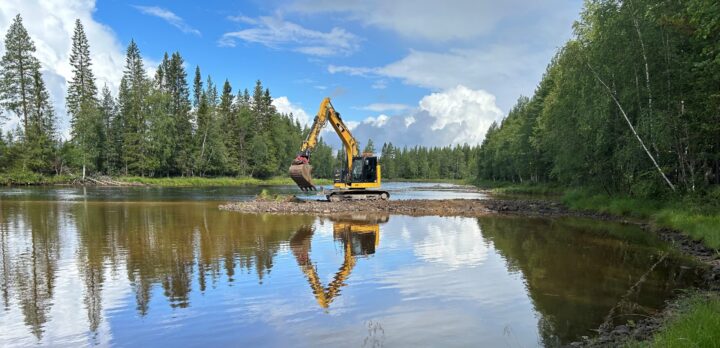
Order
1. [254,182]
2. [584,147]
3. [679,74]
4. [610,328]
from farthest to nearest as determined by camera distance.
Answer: [254,182]
[584,147]
[679,74]
[610,328]

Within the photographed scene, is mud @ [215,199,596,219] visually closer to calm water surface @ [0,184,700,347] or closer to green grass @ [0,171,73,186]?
calm water surface @ [0,184,700,347]

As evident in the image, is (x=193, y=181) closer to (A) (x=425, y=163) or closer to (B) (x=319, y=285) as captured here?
(B) (x=319, y=285)

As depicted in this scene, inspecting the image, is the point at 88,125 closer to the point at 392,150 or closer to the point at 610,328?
the point at 610,328

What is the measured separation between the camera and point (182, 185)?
69.9 m

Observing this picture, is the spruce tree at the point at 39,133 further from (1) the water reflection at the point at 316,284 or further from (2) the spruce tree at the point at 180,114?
(1) the water reflection at the point at 316,284

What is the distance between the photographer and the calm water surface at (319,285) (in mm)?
7852

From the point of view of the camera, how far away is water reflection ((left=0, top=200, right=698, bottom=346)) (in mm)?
7914

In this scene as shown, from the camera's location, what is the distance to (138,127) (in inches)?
2849

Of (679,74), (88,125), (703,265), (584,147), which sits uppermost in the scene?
(88,125)

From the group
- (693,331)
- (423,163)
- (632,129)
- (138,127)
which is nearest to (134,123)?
(138,127)

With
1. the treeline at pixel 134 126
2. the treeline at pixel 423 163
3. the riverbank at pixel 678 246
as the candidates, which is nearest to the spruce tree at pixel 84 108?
the treeline at pixel 134 126

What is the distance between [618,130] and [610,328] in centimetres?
2099

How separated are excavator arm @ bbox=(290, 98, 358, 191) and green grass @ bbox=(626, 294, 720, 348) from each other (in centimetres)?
2595

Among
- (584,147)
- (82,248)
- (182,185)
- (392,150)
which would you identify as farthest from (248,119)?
(392,150)
